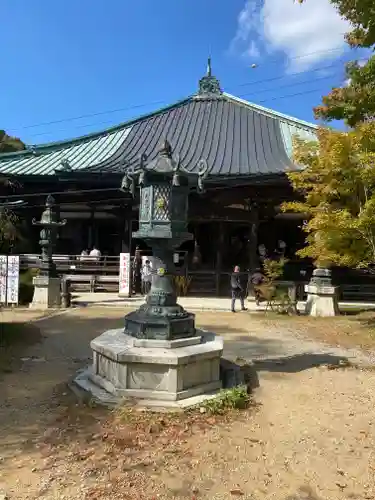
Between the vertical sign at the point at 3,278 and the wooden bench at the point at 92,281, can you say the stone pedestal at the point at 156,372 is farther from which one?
the wooden bench at the point at 92,281

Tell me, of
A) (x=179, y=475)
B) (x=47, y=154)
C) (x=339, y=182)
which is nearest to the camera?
(x=179, y=475)

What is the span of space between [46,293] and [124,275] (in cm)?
311

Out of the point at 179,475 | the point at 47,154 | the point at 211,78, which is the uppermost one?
the point at 211,78

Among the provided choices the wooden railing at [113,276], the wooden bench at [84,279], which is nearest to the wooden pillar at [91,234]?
the wooden railing at [113,276]

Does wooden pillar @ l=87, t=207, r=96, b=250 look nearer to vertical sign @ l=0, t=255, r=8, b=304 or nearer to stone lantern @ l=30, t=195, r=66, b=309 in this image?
stone lantern @ l=30, t=195, r=66, b=309

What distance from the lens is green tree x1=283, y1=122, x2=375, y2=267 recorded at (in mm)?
9258

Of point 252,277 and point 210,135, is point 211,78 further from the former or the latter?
point 252,277

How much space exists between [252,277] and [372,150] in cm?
669

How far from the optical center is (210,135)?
64.7ft

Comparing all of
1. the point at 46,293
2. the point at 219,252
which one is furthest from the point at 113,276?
the point at 219,252

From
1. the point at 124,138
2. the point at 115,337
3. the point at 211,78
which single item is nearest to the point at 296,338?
the point at 115,337

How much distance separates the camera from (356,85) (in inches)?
370

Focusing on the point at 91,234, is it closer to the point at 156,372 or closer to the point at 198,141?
the point at 198,141

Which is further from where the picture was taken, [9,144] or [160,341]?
[9,144]
